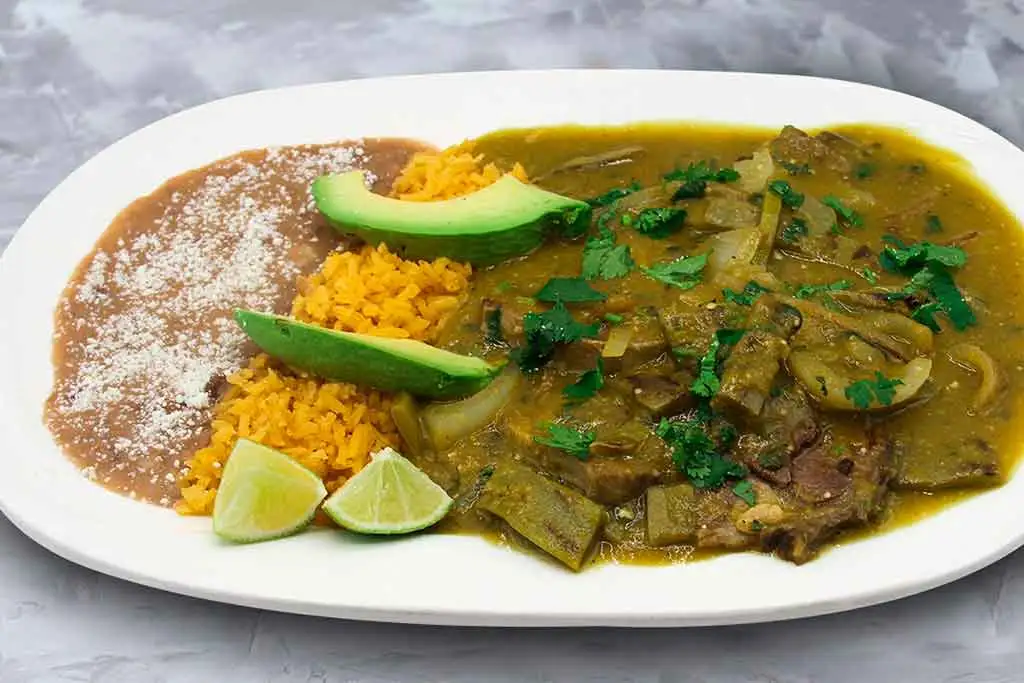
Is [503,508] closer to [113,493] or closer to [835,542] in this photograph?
[835,542]

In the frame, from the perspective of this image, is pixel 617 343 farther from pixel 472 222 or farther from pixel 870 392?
pixel 472 222

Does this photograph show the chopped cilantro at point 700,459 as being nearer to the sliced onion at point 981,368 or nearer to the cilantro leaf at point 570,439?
the cilantro leaf at point 570,439

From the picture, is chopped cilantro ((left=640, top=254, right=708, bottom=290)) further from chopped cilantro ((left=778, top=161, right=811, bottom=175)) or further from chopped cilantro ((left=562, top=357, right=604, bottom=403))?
chopped cilantro ((left=778, top=161, right=811, bottom=175))

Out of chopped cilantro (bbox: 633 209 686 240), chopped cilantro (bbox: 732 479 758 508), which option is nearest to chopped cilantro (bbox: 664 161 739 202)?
chopped cilantro (bbox: 633 209 686 240)

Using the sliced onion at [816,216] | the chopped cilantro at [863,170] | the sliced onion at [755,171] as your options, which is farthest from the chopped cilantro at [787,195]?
the chopped cilantro at [863,170]

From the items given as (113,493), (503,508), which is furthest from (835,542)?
(113,493)
